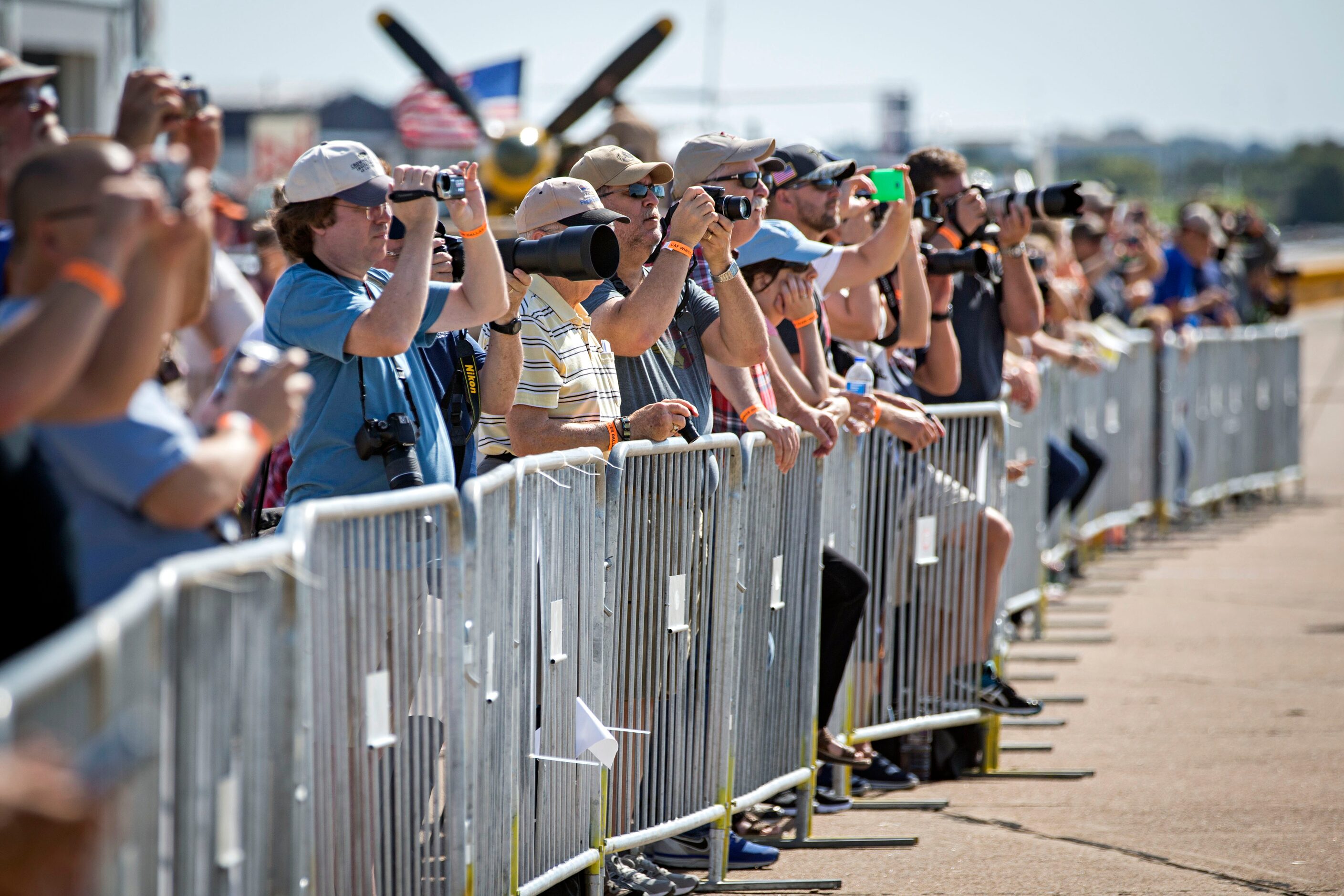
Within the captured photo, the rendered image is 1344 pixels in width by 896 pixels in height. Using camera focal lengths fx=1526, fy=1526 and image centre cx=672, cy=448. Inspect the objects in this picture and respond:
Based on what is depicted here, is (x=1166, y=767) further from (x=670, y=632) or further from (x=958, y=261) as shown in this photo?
(x=670, y=632)

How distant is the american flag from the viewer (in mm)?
24688

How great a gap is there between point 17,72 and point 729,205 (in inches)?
83.1

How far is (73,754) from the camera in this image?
1.91 meters

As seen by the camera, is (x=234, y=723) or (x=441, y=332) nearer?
(x=234, y=723)

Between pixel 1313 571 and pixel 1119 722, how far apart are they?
14.8 feet

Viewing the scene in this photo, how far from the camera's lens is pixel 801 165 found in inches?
227

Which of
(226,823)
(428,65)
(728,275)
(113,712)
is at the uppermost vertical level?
(428,65)

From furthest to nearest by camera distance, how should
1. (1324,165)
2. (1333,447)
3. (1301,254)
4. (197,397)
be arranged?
(1324,165), (1301,254), (1333,447), (197,397)

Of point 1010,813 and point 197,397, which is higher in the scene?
point 197,397

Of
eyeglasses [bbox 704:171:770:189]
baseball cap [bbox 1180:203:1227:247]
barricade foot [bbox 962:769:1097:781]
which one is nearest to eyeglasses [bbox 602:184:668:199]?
eyeglasses [bbox 704:171:770:189]

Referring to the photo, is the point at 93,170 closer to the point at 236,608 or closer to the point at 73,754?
the point at 236,608

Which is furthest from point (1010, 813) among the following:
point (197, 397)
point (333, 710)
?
point (197, 397)

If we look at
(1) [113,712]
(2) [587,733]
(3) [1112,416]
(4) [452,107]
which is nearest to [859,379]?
(2) [587,733]

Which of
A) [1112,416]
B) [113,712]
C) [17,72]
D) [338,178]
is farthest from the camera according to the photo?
[1112,416]
